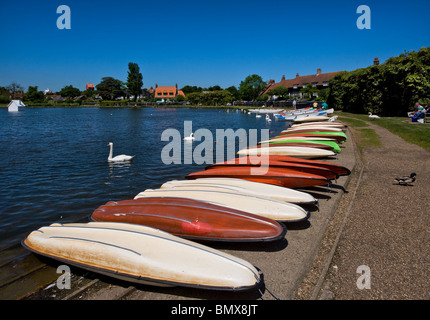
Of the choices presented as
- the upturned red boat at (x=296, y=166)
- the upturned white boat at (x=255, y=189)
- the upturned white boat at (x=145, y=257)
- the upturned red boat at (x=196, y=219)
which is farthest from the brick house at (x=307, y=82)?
the upturned white boat at (x=145, y=257)

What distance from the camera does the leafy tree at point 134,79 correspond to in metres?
122

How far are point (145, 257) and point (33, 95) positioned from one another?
15851cm

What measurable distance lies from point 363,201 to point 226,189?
11.9 feet

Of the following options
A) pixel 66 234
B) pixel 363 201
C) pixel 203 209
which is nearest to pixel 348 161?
pixel 363 201

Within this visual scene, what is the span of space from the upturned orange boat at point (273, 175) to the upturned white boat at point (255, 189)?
784 mm

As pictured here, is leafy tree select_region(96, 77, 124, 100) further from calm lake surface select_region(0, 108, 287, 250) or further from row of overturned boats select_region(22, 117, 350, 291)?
row of overturned boats select_region(22, 117, 350, 291)

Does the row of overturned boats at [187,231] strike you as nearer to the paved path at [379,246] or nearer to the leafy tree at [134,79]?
the paved path at [379,246]

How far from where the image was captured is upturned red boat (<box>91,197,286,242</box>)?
15.6 ft

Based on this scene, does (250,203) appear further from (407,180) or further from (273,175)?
(407,180)

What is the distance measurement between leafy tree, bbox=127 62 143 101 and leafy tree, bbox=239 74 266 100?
158ft
